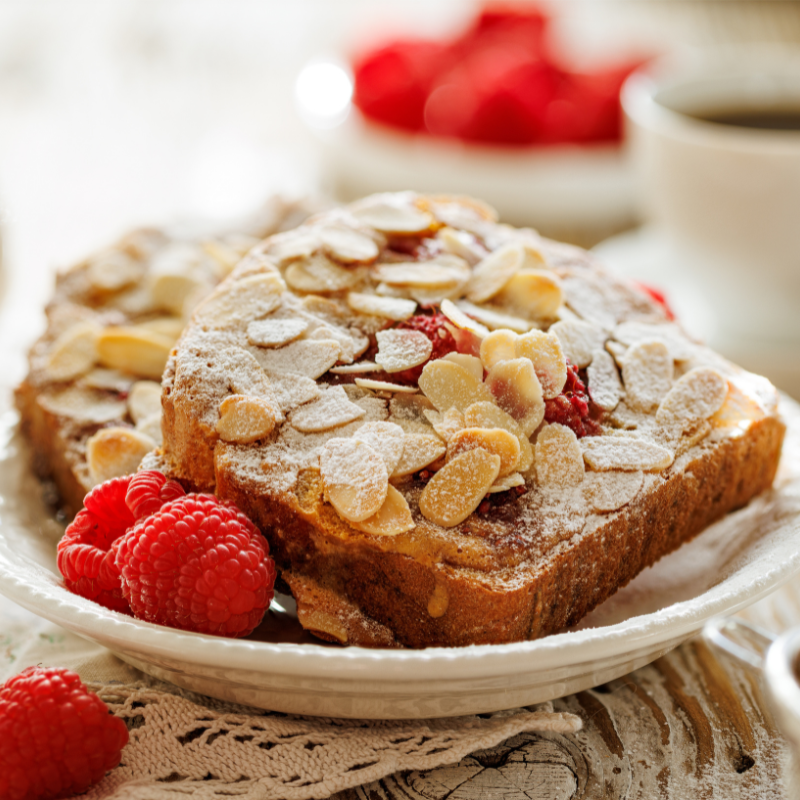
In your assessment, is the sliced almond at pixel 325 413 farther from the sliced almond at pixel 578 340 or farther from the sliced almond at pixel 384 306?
the sliced almond at pixel 578 340

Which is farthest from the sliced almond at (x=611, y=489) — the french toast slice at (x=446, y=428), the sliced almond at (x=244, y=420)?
the sliced almond at (x=244, y=420)

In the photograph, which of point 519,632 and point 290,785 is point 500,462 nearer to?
point 519,632

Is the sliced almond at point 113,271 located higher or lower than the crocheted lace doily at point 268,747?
higher

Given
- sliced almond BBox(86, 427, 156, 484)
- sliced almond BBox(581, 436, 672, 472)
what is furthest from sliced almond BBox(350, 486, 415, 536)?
sliced almond BBox(86, 427, 156, 484)

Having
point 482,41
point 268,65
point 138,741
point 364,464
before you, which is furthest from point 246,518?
point 268,65

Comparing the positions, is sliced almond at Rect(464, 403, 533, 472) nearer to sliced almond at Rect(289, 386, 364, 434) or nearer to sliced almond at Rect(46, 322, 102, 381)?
sliced almond at Rect(289, 386, 364, 434)

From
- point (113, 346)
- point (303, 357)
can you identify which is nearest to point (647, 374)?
point (303, 357)
